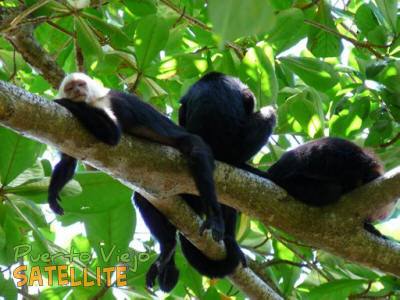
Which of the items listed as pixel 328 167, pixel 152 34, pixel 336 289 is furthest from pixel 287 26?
pixel 336 289

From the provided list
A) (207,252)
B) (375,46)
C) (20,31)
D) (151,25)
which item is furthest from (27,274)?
(375,46)

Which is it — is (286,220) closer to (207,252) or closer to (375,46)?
(207,252)

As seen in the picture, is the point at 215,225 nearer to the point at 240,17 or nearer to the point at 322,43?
the point at 322,43

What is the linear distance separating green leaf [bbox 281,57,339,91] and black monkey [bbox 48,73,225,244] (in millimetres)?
1325

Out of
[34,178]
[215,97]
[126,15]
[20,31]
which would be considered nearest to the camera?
[34,178]

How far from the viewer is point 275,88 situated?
3809 mm

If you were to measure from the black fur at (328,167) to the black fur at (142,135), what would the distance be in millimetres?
651

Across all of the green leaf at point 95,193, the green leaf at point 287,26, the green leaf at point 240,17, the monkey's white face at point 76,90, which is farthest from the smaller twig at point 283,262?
the green leaf at point 240,17

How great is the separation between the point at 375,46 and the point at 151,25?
168cm

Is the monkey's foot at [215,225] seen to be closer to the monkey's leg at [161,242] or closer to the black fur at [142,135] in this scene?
the black fur at [142,135]

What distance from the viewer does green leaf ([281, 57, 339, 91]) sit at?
421cm

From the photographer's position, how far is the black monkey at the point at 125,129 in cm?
261

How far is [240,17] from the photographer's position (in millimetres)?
514

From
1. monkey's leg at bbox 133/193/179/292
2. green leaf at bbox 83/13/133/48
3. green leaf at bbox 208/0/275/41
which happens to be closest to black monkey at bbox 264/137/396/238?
monkey's leg at bbox 133/193/179/292
